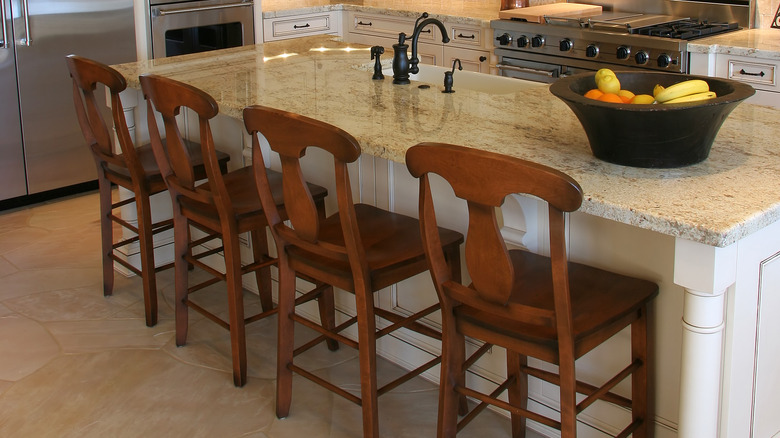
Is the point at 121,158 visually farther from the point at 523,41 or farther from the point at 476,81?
the point at 523,41

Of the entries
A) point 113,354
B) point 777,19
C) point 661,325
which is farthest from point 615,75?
point 777,19

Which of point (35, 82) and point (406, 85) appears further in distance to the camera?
point (35, 82)

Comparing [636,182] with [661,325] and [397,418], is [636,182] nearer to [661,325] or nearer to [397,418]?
[661,325]

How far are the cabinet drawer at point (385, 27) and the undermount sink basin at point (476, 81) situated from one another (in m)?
1.66

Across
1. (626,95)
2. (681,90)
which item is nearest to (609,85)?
(626,95)

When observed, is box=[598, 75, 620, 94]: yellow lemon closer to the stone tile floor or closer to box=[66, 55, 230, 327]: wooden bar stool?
the stone tile floor

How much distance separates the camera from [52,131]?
16.2 ft

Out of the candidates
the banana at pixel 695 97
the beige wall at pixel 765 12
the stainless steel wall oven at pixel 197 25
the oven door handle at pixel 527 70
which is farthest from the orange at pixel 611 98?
the stainless steel wall oven at pixel 197 25

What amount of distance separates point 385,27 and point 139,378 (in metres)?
3.25

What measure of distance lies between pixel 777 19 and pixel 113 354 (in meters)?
3.51

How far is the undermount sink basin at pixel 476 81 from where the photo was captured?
345 cm

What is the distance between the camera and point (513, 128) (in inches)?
102

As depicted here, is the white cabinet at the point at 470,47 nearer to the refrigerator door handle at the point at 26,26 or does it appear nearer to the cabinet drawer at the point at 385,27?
the cabinet drawer at the point at 385,27

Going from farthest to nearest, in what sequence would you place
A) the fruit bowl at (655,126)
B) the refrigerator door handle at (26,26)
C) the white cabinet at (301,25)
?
the white cabinet at (301,25)
the refrigerator door handle at (26,26)
the fruit bowl at (655,126)
